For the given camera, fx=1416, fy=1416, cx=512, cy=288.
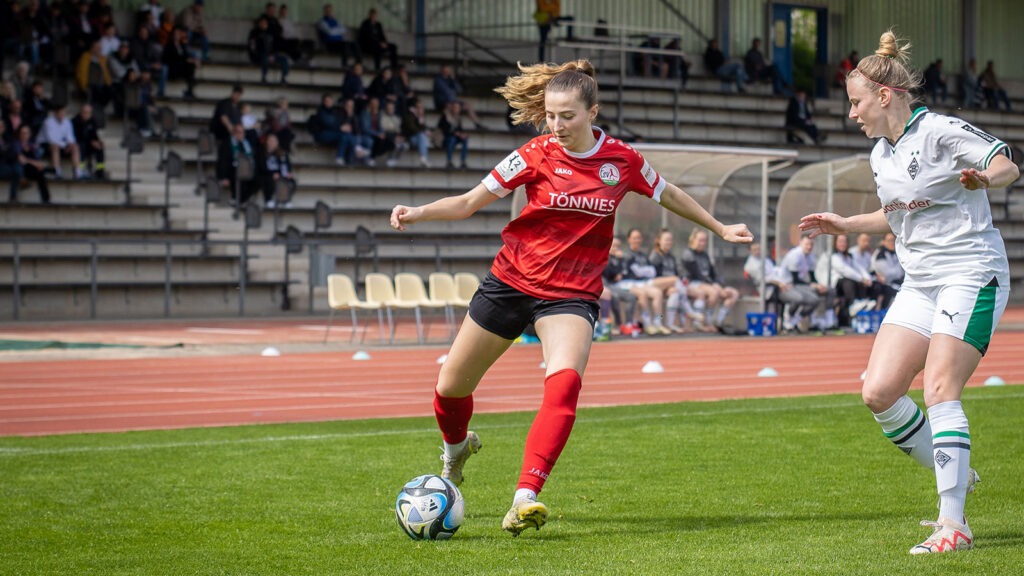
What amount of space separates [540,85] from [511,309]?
3.46 feet

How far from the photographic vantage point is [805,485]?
746cm

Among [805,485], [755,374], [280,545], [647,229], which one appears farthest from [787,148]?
[280,545]

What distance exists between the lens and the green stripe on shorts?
571 cm

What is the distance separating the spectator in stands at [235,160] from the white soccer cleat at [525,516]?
65.8ft

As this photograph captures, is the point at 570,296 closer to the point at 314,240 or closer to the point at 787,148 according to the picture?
the point at 314,240

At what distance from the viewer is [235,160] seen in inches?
1005

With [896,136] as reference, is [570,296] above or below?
below

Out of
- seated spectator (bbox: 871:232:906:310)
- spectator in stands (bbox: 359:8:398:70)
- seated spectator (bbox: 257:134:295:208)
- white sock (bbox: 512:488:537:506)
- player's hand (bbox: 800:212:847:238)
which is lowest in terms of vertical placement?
seated spectator (bbox: 871:232:906:310)

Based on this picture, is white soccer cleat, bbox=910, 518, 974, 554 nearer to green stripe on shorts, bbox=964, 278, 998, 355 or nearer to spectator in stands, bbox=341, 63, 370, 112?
green stripe on shorts, bbox=964, 278, 998, 355

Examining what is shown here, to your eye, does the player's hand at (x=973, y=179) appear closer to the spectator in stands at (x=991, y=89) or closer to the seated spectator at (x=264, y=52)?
the seated spectator at (x=264, y=52)

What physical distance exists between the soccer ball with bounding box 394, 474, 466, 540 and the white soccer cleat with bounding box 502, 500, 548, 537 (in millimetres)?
408

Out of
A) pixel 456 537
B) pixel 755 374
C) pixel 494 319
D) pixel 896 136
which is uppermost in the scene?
pixel 896 136

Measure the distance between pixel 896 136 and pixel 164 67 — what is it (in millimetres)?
22884

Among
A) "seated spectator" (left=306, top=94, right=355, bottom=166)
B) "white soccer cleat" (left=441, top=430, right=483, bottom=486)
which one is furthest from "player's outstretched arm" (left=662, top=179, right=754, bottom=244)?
"seated spectator" (left=306, top=94, right=355, bottom=166)
